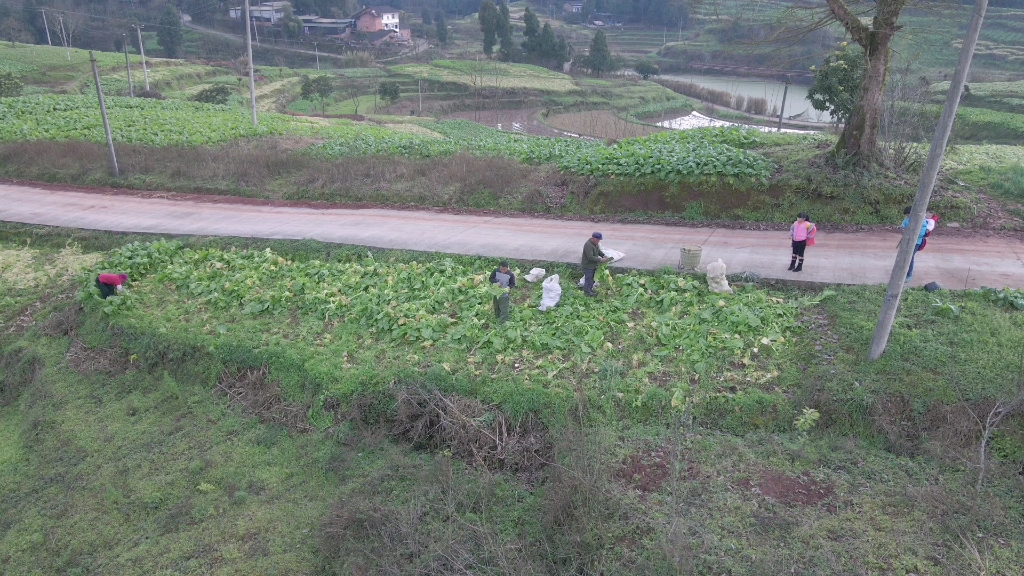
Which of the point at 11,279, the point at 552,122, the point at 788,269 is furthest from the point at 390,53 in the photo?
the point at 788,269

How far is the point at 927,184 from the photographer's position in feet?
27.9

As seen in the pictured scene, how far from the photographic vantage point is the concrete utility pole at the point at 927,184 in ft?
25.4

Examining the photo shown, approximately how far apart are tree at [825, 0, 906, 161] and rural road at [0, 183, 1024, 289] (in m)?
2.65

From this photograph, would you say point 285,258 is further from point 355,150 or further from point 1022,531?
point 1022,531

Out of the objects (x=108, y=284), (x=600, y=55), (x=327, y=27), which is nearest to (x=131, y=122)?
(x=108, y=284)

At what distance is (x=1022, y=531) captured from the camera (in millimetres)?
7230

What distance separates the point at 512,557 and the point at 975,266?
1075cm

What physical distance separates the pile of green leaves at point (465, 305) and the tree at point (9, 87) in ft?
103

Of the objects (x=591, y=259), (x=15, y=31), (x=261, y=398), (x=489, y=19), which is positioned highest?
(x=489, y=19)

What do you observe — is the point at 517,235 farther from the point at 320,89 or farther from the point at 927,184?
the point at 320,89

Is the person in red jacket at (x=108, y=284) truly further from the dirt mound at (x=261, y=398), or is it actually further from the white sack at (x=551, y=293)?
the white sack at (x=551, y=293)

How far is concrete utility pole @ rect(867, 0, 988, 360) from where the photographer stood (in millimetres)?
7754

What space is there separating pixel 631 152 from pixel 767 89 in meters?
48.7

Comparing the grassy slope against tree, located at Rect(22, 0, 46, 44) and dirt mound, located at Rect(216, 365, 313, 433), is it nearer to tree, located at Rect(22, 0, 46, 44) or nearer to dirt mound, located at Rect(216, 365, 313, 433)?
dirt mound, located at Rect(216, 365, 313, 433)
